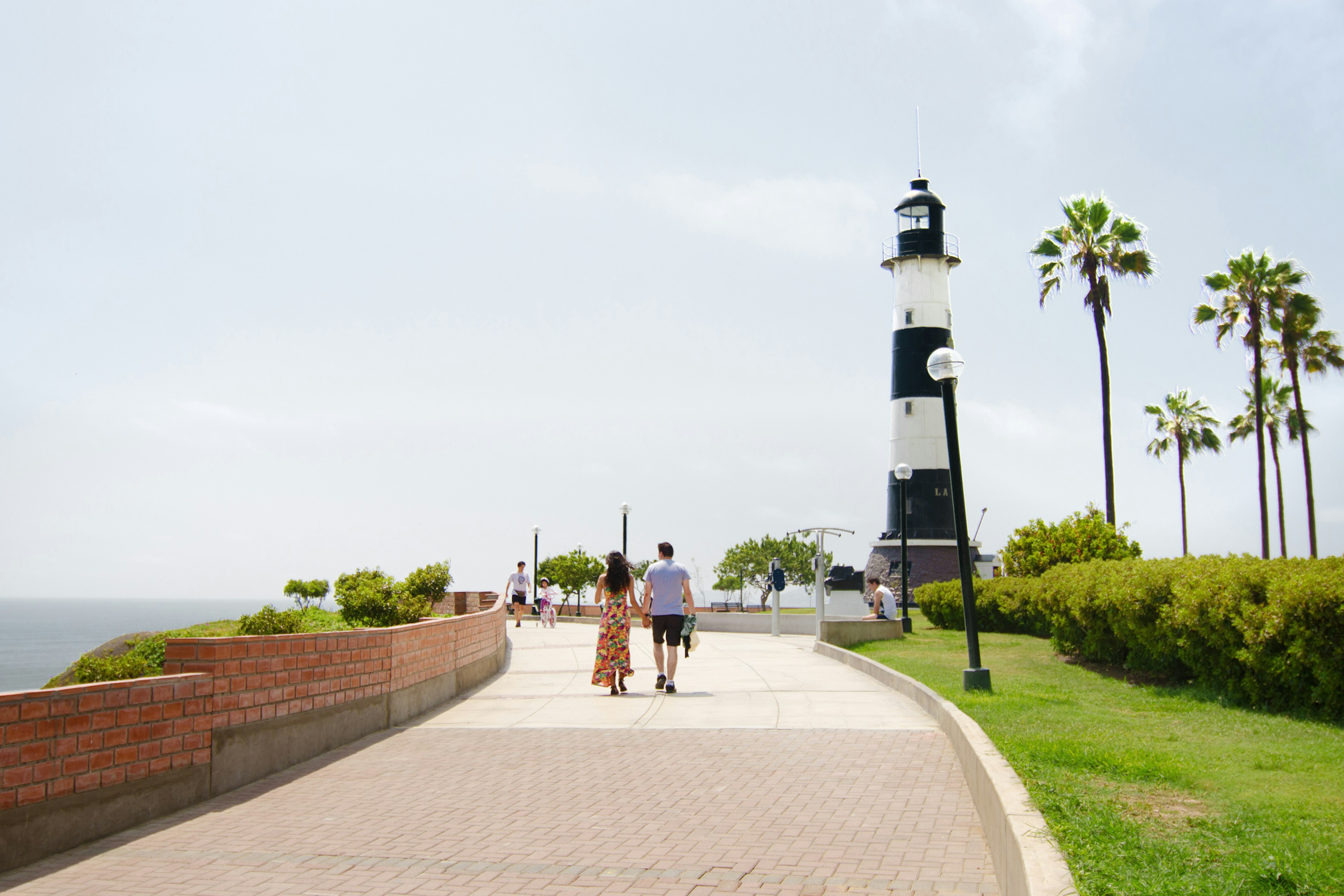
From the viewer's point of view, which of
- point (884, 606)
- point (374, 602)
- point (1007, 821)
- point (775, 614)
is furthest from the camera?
point (775, 614)

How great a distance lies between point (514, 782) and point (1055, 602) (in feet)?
35.3

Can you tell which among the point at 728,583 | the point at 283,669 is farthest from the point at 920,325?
the point at 728,583

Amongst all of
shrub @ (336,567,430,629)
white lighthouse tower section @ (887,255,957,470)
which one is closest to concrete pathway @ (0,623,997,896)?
shrub @ (336,567,430,629)

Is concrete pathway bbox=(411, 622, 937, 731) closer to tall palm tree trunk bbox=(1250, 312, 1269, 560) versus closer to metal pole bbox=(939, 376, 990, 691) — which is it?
metal pole bbox=(939, 376, 990, 691)

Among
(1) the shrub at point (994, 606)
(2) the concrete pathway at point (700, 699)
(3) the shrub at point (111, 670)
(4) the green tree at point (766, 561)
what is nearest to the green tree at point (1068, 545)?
(1) the shrub at point (994, 606)

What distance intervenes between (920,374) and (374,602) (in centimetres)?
2562

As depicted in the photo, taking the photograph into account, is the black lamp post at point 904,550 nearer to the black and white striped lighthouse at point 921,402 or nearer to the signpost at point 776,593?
the signpost at point 776,593

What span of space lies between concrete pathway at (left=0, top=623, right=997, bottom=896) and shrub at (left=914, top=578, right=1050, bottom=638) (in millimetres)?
10180

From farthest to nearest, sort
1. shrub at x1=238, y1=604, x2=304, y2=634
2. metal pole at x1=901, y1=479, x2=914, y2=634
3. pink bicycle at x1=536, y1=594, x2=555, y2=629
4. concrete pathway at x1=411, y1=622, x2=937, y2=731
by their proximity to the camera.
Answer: pink bicycle at x1=536, y1=594, x2=555, y2=629, metal pole at x1=901, y1=479, x2=914, y2=634, shrub at x1=238, y1=604, x2=304, y2=634, concrete pathway at x1=411, y1=622, x2=937, y2=731

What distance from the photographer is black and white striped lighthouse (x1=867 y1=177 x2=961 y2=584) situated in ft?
121

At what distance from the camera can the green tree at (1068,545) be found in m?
25.1

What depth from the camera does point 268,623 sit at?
10.7 m

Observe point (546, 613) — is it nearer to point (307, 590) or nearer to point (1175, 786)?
point (307, 590)

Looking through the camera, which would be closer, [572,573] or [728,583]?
[572,573]
